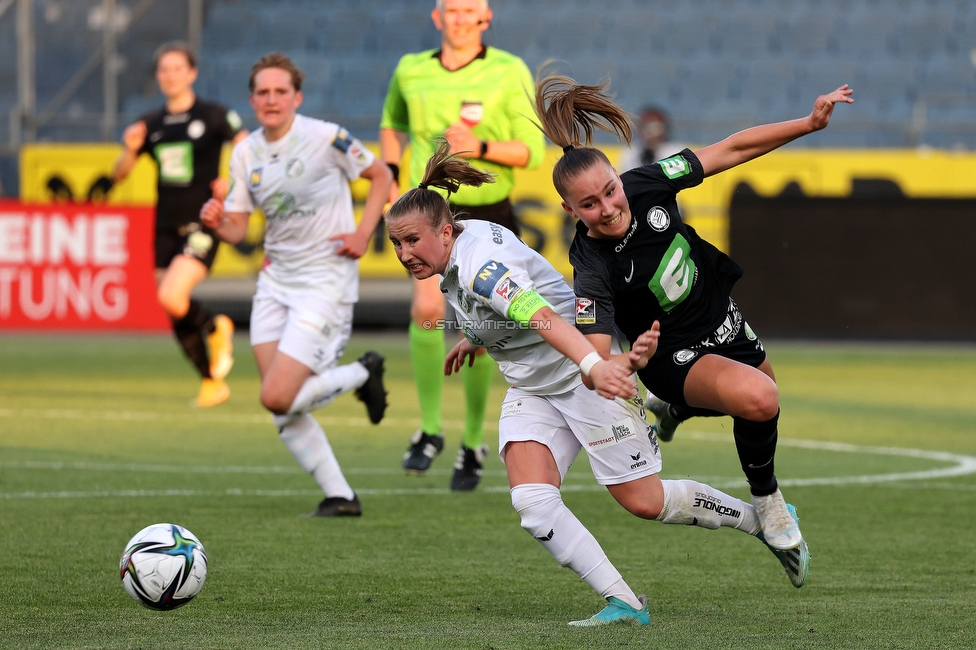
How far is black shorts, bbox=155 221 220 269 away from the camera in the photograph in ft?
34.1

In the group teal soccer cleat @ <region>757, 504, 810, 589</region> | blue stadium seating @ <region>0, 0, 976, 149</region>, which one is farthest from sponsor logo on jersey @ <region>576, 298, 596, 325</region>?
blue stadium seating @ <region>0, 0, 976, 149</region>

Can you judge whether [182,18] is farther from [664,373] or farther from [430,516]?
[664,373]

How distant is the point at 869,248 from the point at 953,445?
647 cm

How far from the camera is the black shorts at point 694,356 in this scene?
4758 millimetres

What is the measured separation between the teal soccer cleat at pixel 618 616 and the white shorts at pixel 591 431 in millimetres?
433

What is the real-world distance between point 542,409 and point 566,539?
47 cm

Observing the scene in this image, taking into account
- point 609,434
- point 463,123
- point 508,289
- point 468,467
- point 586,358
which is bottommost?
point 468,467

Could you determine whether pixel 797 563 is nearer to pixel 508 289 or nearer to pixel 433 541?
pixel 508 289

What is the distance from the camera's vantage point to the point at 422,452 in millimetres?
7184

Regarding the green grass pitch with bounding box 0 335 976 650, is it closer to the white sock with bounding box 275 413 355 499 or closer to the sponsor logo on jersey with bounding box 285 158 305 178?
the white sock with bounding box 275 413 355 499

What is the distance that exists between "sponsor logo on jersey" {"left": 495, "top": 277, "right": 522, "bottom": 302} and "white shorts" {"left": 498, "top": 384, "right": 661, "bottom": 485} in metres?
0.51

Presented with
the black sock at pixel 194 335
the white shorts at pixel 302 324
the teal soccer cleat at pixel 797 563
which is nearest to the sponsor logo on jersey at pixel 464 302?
the teal soccer cleat at pixel 797 563

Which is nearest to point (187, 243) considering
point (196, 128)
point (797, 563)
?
point (196, 128)

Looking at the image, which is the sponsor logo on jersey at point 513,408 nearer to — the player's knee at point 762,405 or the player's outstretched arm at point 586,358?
the player's outstretched arm at point 586,358
